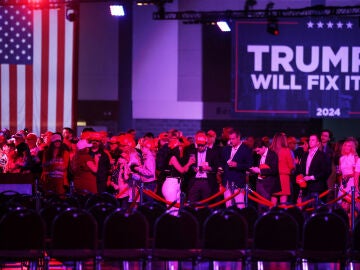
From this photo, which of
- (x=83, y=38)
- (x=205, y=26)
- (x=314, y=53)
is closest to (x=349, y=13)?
(x=314, y=53)

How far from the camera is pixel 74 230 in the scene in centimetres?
852

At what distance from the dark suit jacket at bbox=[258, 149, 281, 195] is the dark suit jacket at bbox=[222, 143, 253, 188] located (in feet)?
0.97

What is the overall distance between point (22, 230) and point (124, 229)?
1075 millimetres

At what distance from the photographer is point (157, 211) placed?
9375 millimetres

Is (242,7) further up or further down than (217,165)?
further up

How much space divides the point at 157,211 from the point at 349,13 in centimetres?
1110

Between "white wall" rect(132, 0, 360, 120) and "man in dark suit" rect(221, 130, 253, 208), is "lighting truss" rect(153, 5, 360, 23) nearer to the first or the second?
"white wall" rect(132, 0, 360, 120)

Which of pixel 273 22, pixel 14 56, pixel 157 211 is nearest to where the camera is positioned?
pixel 157 211

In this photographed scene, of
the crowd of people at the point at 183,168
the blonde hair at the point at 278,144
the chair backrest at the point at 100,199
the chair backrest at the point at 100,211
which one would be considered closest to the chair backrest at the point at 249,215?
the chair backrest at the point at 100,211

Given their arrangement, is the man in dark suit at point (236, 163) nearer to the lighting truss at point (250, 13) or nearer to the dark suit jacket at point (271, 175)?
the dark suit jacket at point (271, 175)

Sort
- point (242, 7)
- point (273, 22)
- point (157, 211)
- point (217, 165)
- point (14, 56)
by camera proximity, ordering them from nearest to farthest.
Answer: point (157, 211)
point (217, 165)
point (14, 56)
point (273, 22)
point (242, 7)

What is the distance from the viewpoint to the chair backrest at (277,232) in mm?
8547

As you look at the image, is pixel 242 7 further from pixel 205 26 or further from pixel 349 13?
A: pixel 349 13

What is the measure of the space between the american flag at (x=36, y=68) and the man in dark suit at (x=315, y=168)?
6977mm
